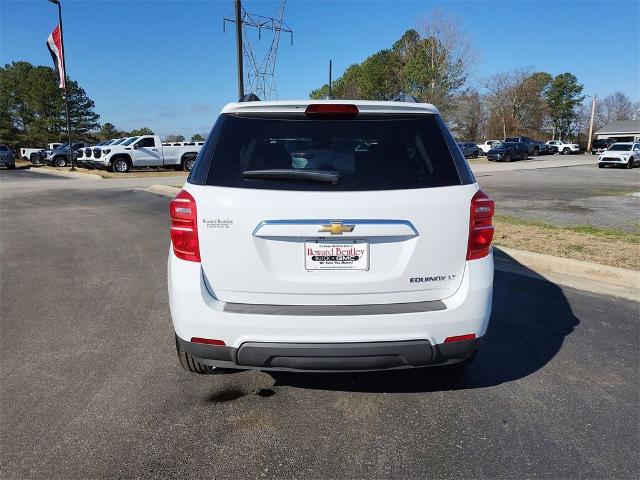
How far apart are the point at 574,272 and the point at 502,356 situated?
9.18 ft

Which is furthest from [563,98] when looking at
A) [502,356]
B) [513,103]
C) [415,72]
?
[502,356]

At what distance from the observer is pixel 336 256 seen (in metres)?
2.48

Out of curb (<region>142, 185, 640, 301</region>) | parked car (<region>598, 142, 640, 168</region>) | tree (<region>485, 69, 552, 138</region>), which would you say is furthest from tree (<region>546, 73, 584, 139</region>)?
curb (<region>142, 185, 640, 301</region>)

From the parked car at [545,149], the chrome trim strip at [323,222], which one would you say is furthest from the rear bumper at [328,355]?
the parked car at [545,149]

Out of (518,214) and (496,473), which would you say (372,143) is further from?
(518,214)

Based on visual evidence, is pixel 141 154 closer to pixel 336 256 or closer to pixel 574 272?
pixel 574 272

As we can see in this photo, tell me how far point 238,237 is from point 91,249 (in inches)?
237

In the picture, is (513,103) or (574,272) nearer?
(574,272)

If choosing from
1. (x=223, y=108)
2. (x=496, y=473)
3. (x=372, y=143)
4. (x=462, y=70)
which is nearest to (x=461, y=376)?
(x=496, y=473)

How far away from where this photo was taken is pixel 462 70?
166ft

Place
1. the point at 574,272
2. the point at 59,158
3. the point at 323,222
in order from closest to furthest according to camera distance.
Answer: the point at 323,222 < the point at 574,272 < the point at 59,158

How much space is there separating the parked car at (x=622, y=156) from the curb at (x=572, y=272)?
101 feet

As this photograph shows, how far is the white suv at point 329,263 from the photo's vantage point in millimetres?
2457

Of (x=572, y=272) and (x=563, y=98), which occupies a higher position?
(x=563, y=98)
